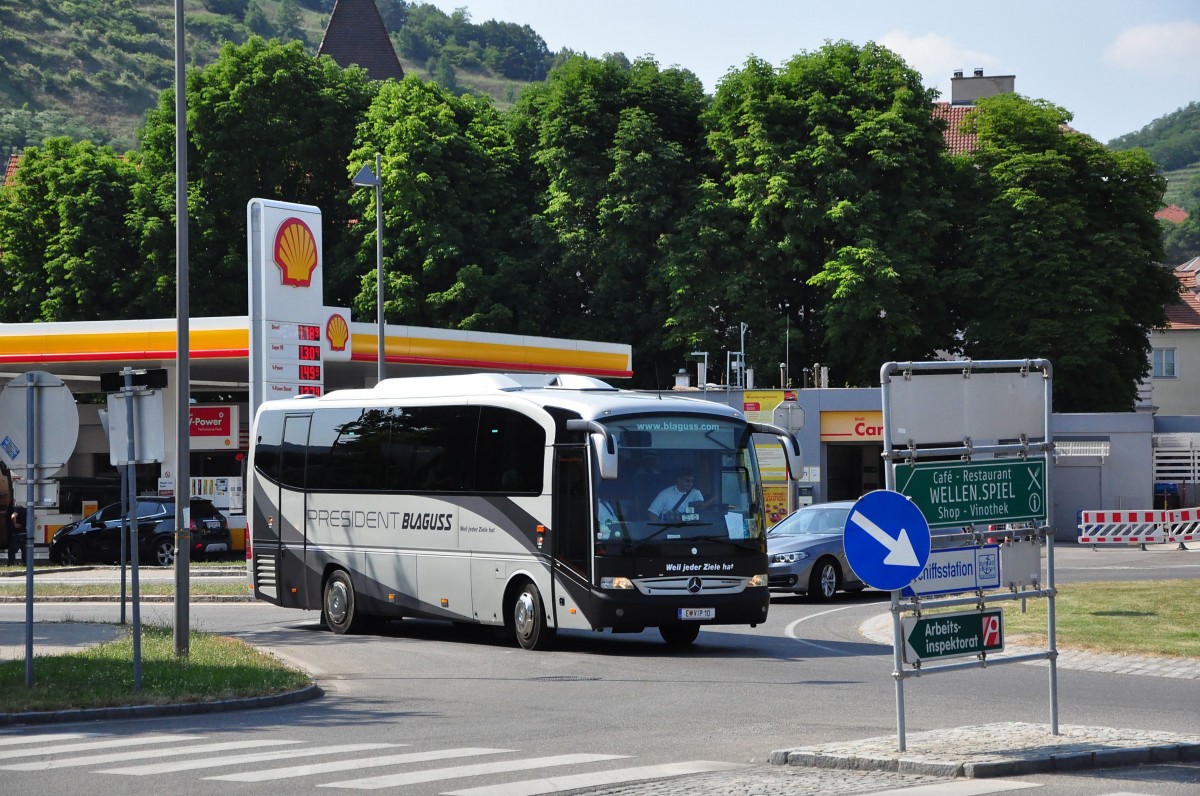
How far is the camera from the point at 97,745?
451 inches

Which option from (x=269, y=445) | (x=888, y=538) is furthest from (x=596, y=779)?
(x=269, y=445)

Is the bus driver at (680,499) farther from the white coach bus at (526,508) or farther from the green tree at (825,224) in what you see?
the green tree at (825,224)

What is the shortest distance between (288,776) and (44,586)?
22.7 metres

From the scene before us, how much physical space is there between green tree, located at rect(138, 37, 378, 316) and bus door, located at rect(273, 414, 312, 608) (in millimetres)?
30653

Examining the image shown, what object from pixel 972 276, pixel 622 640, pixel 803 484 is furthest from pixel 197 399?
pixel 622 640

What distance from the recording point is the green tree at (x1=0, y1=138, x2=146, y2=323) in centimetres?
5256

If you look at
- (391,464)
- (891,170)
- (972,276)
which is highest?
(891,170)

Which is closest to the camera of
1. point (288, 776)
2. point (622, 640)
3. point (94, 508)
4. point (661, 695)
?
point (288, 776)

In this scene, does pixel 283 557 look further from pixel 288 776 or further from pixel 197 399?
pixel 197 399

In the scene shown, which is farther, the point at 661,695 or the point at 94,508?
the point at 94,508

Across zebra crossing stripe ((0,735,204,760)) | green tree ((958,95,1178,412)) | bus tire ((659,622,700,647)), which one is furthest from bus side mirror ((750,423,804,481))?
green tree ((958,95,1178,412))

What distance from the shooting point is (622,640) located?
66.8ft

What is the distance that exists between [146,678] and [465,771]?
5824 millimetres

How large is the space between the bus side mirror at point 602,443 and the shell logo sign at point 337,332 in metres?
20.0
